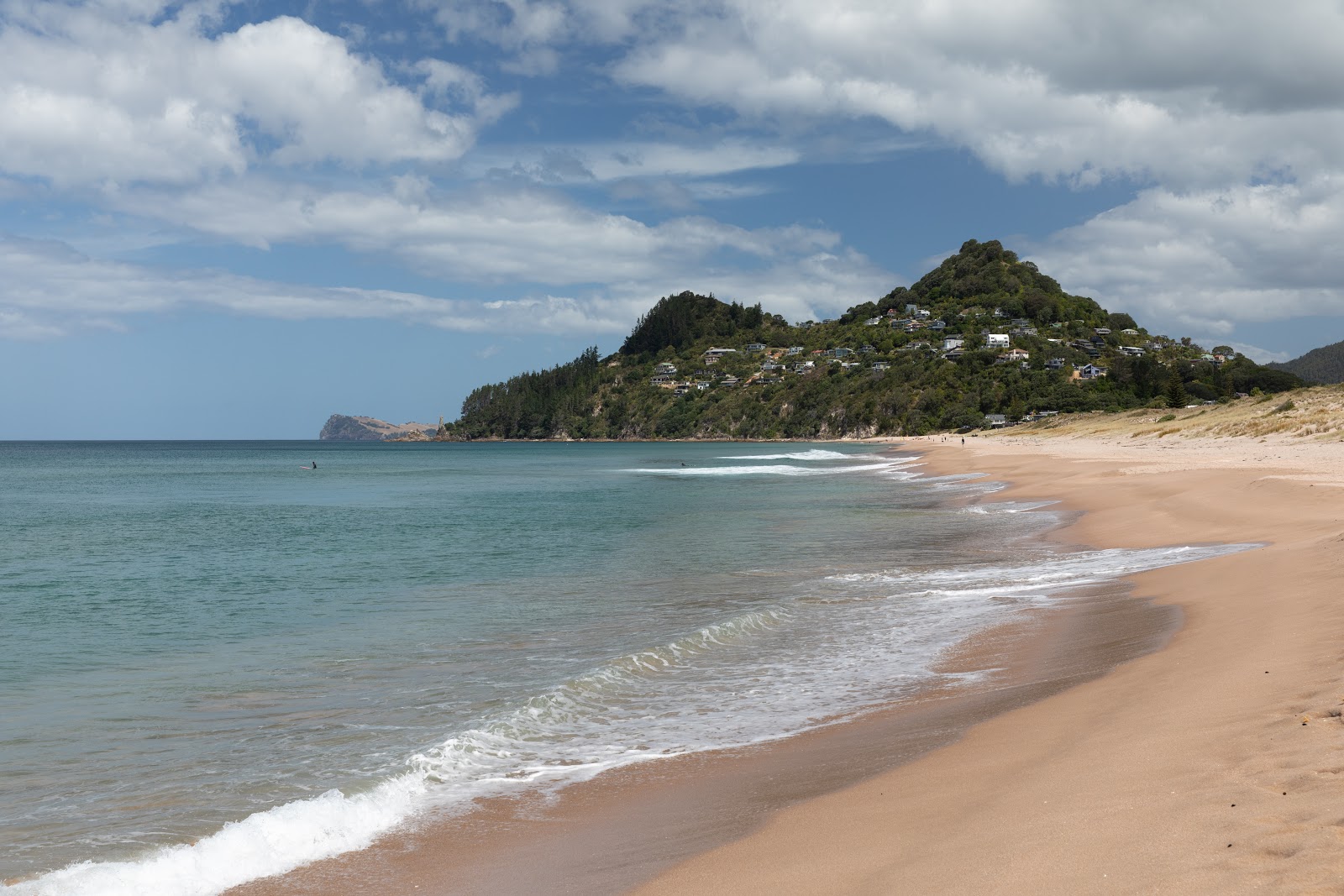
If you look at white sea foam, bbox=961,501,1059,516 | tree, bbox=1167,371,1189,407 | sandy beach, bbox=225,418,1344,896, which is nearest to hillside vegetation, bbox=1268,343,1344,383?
tree, bbox=1167,371,1189,407

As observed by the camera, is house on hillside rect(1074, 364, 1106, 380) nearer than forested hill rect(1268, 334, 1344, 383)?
Yes

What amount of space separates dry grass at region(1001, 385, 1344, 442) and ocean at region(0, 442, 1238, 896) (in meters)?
24.1

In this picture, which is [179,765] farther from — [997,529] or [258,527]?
[258,527]

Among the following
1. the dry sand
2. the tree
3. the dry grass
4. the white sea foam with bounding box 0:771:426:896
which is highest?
the tree

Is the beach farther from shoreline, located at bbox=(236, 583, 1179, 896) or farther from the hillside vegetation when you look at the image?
the hillside vegetation

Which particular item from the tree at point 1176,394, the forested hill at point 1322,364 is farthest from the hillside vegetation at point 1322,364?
the tree at point 1176,394

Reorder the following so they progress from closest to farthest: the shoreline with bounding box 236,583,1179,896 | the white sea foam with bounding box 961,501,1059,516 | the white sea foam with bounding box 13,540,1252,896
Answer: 1. the shoreline with bounding box 236,583,1179,896
2. the white sea foam with bounding box 13,540,1252,896
3. the white sea foam with bounding box 961,501,1059,516

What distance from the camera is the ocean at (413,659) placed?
6.82 m

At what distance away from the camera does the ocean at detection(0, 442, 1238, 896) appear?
6.82 m

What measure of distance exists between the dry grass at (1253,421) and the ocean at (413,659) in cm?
2412

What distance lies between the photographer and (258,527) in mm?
33344

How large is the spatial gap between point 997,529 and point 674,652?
14.7 meters

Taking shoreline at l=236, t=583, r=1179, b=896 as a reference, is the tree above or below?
above

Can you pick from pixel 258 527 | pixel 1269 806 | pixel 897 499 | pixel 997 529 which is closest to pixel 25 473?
pixel 258 527
